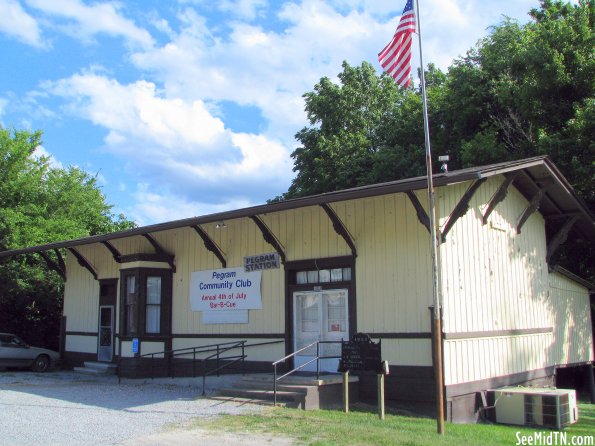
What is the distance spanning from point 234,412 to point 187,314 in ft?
19.6

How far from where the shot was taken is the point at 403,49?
33.1 feet

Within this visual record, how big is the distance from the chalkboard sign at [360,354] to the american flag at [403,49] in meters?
4.56

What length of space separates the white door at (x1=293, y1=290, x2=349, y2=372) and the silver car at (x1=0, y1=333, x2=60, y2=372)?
10393 mm

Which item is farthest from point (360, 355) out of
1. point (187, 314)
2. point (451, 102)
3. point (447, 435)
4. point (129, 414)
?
point (451, 102)

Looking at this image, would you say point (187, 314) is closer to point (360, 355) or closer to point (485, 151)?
point (360, 355)

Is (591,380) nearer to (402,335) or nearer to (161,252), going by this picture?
(402,335)

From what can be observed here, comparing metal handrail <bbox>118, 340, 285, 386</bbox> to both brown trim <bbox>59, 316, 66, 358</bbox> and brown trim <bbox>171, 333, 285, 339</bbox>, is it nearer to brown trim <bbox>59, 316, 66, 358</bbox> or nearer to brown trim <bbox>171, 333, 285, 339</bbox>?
brown trim <bbox>171, 333, 285, 339</bbox>

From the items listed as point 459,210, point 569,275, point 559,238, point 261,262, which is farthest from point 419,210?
point 569,275

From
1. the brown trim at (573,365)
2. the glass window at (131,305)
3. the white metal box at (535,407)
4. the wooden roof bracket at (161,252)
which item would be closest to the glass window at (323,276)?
the white metal box at (535,407)

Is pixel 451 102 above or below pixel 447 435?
above

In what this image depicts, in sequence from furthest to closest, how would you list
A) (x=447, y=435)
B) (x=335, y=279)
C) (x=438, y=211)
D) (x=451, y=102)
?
(x=451, y=102), (x=335, y=279), (x=438, y=211), (x=447, y=435)

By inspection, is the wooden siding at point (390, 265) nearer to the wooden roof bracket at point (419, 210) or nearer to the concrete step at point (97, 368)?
the wooden roof bracket at point (419, 210)

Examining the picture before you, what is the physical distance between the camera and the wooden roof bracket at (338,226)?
40.8 ft

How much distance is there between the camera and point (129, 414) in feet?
34.6
